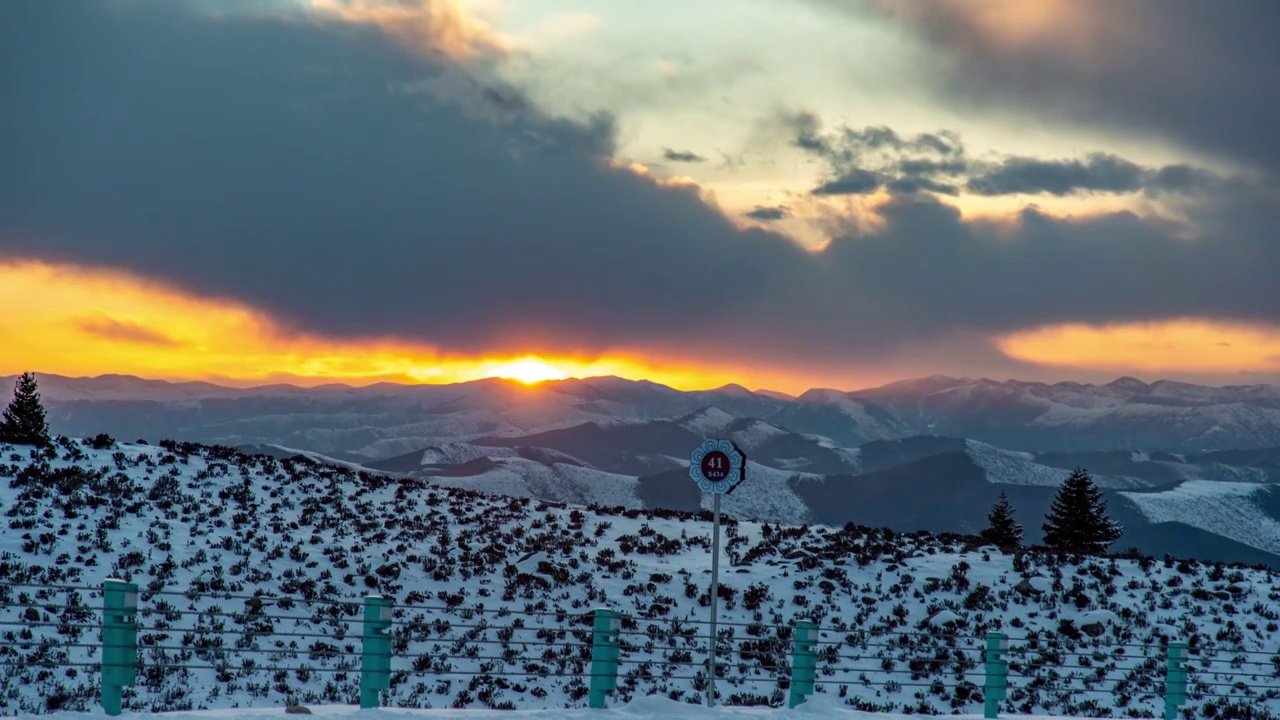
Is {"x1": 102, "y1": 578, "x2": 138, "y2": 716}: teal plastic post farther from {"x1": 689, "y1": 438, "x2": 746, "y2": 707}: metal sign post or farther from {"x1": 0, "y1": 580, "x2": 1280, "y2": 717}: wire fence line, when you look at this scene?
{"x1": 689, "y1": 438, "x2": 746, "y2": 707}: metal sign post

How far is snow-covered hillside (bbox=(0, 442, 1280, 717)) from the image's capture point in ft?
79.3

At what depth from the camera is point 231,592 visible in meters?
28.8

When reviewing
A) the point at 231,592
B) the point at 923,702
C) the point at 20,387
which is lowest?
the point at 923,702

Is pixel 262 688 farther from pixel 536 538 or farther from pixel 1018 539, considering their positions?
pixel 1018 539

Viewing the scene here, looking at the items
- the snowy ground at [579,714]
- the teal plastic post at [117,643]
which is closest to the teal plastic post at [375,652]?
the snowy ground at [579,714]

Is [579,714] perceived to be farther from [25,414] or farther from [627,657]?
[25,414]

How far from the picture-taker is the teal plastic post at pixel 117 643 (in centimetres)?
1393

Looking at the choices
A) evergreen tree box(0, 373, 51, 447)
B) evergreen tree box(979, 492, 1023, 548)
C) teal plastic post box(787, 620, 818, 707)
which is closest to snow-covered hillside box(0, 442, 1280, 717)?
teal plastic post box(787, 620, 818, 707)

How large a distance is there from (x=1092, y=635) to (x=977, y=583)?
15.5ft

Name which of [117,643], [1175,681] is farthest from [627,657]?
[117,643]

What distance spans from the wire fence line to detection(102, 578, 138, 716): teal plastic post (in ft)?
19.1

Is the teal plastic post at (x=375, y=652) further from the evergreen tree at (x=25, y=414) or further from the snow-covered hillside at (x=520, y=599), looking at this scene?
the evergreen tree at (x=25, y=414)

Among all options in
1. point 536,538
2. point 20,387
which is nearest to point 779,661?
point 536,538

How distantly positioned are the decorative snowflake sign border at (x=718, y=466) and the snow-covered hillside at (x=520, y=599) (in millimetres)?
2901
